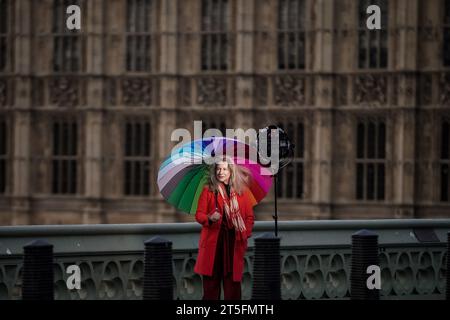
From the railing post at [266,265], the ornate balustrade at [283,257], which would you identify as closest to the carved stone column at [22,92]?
the ornate balustrade at [283,257]

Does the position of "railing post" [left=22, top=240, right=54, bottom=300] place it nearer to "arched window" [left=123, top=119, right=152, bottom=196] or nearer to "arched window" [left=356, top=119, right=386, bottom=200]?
"arched window" [left=356, top=119, right=386, bottom=200]

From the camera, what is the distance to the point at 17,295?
1361 centimetres

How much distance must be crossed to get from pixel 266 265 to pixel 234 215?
147 cm

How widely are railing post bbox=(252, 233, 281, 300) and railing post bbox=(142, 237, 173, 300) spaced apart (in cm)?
104

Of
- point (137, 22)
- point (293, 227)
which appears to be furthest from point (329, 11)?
point (293, 227)

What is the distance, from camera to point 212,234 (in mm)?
12539

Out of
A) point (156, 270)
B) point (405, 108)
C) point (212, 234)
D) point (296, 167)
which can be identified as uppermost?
point (405, 108)

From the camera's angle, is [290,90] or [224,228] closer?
[224,228]

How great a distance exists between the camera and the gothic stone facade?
31.3 meters

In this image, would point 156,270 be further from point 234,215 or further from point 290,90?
point 290,90

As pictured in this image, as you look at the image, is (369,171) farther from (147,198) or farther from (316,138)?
(147,198)

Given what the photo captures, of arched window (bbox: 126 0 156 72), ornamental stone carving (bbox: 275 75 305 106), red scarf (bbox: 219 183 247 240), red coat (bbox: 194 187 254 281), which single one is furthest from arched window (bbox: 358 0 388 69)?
red scarf (bbox: 219 183 247 240)

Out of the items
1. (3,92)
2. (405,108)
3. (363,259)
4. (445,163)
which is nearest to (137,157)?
(3,92)
